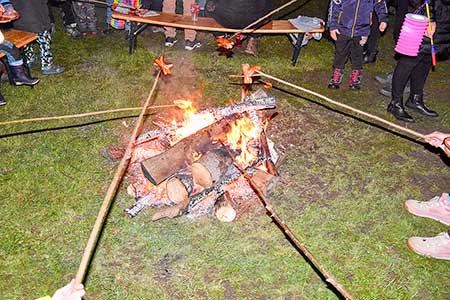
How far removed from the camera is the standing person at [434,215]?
4.46m

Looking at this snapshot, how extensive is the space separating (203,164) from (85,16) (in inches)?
219

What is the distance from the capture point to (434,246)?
16.6 ft

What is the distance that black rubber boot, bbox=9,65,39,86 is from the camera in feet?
23.8

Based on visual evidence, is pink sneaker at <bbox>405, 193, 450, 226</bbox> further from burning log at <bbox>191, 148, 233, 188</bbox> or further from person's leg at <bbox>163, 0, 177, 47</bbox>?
person's leg at <bbox>163, 0, 177, 47</bbox>

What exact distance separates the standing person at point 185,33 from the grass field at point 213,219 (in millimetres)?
1029

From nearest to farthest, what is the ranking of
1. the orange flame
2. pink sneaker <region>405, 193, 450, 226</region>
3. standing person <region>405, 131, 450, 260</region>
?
standing person <region>405, 131, 450, 260</region>, pink sneaker <region>405, 193, 450, 226</region>, the orange flame

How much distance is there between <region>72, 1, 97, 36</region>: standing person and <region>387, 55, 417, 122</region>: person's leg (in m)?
6.30

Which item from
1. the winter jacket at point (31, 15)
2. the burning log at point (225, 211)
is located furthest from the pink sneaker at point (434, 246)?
the winter jacket at point (31, 15)

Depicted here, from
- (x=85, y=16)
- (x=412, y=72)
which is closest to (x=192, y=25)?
(x=85, y=16)

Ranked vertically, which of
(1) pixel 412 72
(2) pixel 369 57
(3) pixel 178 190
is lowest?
(3) pixel 178 190

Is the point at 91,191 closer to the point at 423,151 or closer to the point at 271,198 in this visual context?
the point at 271,198

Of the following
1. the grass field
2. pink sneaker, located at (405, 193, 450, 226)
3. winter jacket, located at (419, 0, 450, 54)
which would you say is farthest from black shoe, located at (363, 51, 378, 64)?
pink sneaker, located at (405, 193, 450, 226)

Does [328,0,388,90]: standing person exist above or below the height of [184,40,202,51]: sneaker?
above

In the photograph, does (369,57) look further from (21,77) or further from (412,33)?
(21,77)
